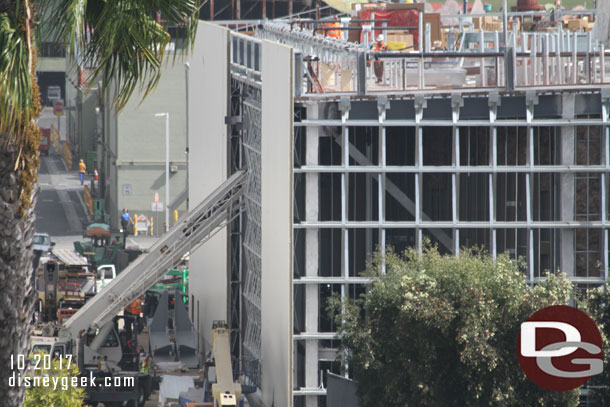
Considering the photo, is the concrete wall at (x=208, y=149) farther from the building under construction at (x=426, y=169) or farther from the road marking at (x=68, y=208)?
the road marking at (x=68, y=208)

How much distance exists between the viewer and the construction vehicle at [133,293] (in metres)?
33.3

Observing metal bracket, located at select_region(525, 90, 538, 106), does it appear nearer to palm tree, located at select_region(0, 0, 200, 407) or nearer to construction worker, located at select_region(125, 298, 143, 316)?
palm tree, located at select_region(0, 0, 200, 407)

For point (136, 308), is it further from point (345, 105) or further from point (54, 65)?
point (54, 65)

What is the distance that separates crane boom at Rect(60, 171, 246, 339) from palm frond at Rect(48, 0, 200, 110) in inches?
860

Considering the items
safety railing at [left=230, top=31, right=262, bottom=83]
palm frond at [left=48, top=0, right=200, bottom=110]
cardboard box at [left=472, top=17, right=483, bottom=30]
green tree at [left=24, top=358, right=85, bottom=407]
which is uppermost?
cardboard box at [left=472, top=17, right=483, bottom=30]

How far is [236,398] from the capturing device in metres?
28.9

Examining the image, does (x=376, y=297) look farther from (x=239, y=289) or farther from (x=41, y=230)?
(x=41, y=230)

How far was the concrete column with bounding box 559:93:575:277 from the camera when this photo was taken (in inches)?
1101

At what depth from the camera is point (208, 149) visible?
4056cm

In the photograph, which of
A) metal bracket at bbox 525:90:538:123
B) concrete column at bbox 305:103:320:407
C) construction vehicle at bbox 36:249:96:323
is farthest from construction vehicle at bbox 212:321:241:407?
metal bracket at bbox 525:90:538:123

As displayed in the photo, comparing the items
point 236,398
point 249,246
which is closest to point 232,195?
point 249,246

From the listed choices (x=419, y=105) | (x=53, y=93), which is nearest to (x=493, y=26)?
(x=419, y=105)

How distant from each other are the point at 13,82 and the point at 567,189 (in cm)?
1871

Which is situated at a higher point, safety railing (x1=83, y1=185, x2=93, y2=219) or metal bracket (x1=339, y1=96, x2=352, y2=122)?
metal bracket (x1=339, y1=96, x2=352, y2=122)
